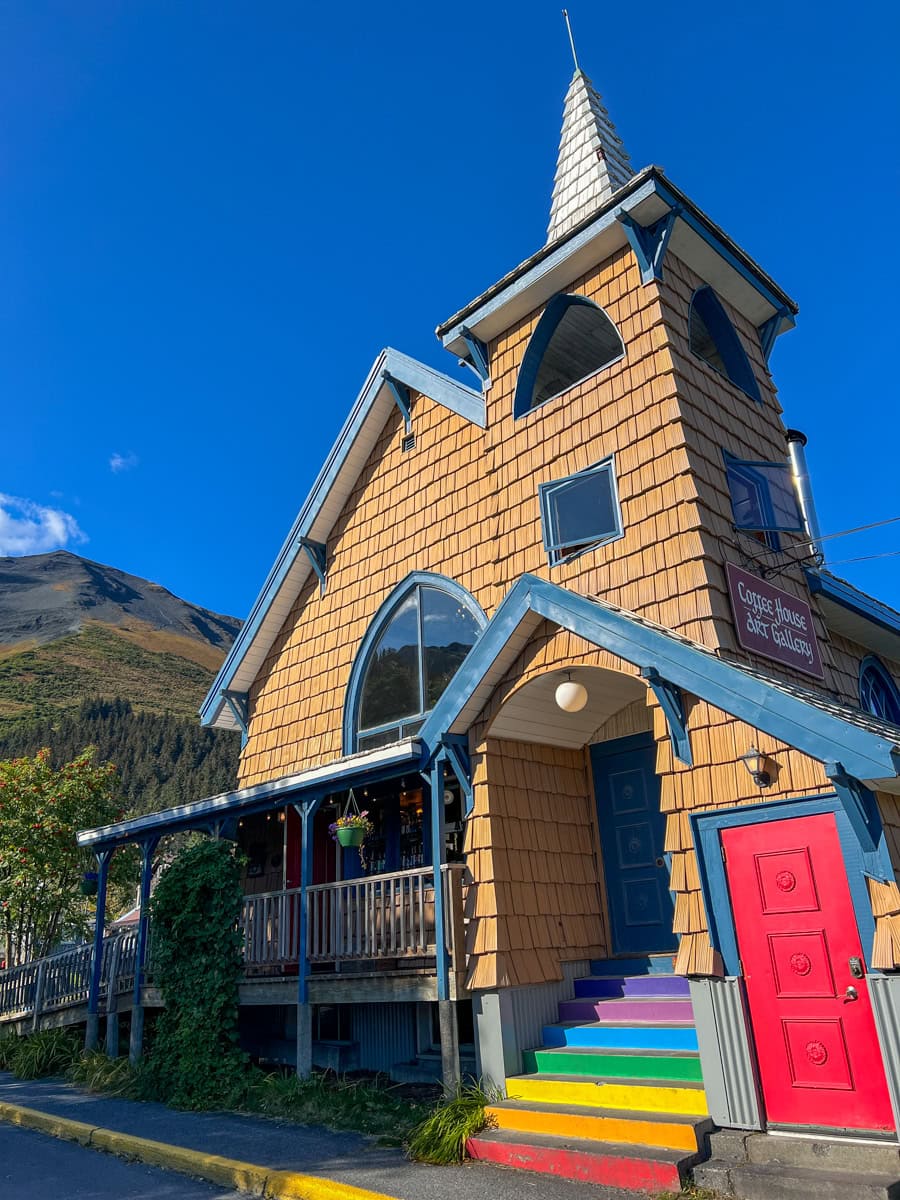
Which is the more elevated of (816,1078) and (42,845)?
(42,845)

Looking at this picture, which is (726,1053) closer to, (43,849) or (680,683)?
(680,683)

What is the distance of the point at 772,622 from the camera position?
837 centimetres

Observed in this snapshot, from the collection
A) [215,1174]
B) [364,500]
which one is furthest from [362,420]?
[215,1174]

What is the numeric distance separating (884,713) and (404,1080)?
7.97 metres

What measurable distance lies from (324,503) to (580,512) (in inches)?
203

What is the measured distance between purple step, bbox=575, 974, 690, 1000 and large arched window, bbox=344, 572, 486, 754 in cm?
392

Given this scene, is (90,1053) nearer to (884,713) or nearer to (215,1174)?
(215,1174)

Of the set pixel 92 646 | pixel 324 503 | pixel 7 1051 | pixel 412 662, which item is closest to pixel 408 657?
pixel 412 662

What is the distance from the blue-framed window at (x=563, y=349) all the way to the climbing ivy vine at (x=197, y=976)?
700cm

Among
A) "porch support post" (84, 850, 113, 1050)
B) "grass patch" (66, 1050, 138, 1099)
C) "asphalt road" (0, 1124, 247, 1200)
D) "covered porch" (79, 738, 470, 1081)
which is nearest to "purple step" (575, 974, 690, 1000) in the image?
"covered porch" (79, 738, 470, 1081)

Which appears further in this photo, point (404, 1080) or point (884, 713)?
point (884, 713)

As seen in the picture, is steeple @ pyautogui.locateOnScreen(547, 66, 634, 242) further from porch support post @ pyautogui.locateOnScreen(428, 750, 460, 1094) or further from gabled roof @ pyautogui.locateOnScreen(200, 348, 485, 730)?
porch support post @ pyautogui.locateOnScreen(428, 750, 460, 1094)

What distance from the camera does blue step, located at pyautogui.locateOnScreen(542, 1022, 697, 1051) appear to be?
22.6 feet

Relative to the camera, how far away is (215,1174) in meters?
6.91
